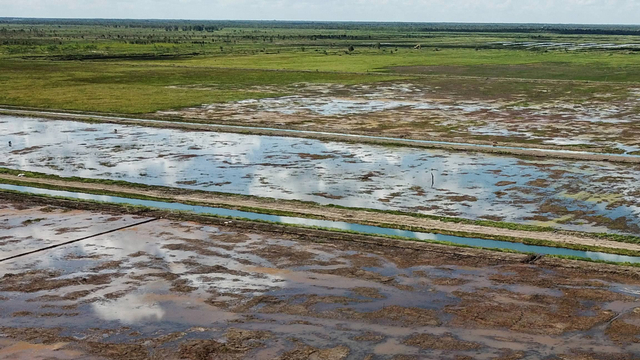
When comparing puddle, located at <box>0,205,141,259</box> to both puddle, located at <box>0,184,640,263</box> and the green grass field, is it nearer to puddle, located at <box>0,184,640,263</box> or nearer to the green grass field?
puddle, located at <box>0,184,640,263</box>

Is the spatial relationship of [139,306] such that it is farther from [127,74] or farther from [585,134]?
[127,74]

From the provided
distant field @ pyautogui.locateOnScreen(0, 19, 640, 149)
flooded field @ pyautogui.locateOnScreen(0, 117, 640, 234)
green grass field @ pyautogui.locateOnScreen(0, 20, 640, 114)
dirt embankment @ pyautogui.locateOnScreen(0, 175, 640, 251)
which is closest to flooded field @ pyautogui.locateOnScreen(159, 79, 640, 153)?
distant field @ pyautogui.locateOnScreen(0, 19, 640, 149)

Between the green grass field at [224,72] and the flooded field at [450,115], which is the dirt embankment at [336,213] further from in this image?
the green grass field at [224,72]

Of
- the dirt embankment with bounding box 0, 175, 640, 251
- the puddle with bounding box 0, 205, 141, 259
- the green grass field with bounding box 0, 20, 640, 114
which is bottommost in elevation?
the green grass field with bounding box 0, 20, 640, 114

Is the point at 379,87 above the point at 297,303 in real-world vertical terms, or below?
below

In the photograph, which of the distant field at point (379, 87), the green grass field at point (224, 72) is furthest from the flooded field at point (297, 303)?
the green grass field at point (224, 72)

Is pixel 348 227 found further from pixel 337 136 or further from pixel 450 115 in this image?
pixel 450 115

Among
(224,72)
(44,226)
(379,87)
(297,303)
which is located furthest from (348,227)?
(224,72)
